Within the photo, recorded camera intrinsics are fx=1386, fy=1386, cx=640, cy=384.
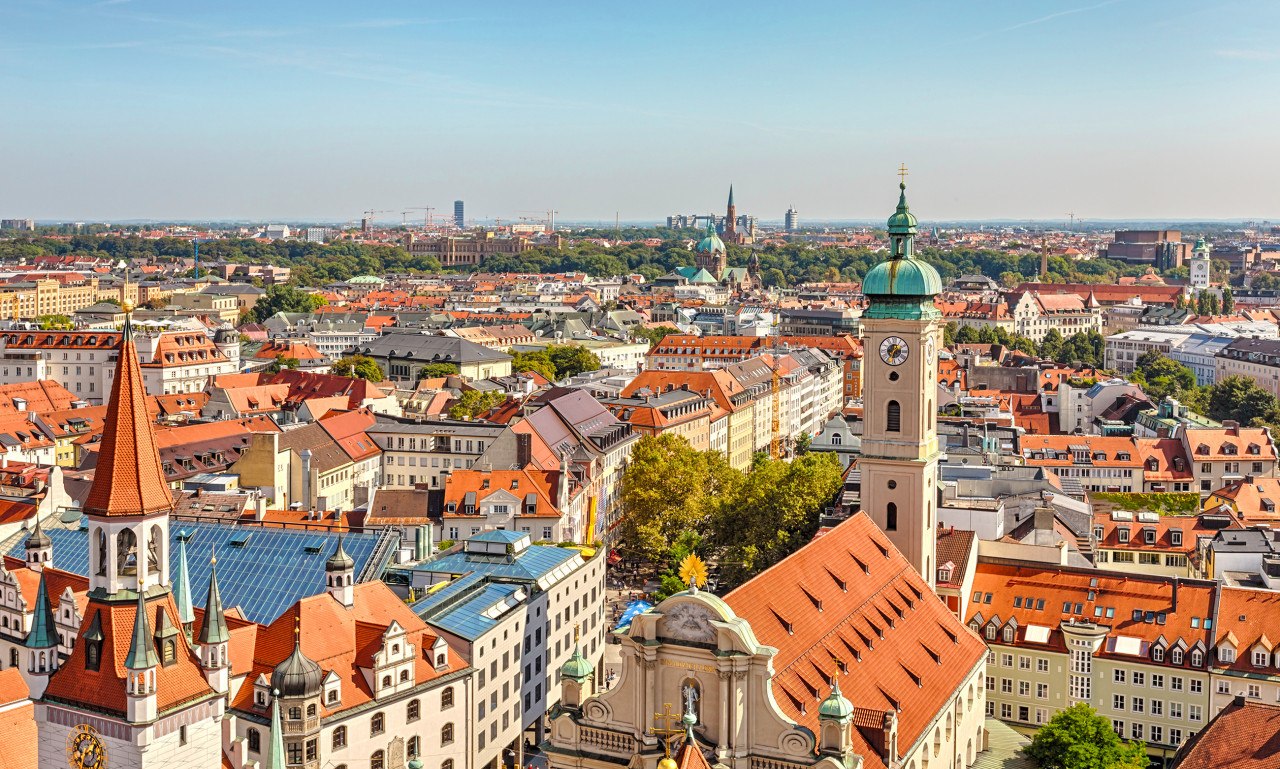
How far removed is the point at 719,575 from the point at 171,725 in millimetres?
54751

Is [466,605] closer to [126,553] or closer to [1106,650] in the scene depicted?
[126,553]

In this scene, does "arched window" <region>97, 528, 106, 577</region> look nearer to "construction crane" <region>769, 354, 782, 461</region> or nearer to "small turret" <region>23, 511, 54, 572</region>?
"small turret" <region>23, 511, 54, 572</region>

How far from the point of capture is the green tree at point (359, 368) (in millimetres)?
164500

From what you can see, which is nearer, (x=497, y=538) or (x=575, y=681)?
(x=575, y=681)

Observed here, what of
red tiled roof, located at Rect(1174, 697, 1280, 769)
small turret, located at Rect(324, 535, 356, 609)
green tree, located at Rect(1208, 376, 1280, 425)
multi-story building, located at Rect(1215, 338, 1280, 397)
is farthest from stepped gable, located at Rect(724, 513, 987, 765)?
multi-story building, located at Rect(1215, 338, 1280, 397)

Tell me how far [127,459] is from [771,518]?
176ft

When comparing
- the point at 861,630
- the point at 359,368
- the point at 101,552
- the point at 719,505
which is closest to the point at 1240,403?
the point at 719,505

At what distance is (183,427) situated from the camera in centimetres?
10325

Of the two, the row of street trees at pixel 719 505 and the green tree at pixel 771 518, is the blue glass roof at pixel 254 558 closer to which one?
the green tree at pixel 771 518

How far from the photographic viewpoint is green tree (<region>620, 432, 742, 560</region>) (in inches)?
3686

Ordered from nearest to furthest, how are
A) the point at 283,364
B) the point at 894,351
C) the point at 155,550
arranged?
the point at 155,550
the point at 894,351
the point at 283,364

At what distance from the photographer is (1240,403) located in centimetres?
15450

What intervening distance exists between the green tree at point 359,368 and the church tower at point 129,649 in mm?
127893

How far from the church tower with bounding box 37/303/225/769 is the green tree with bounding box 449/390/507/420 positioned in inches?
3487
